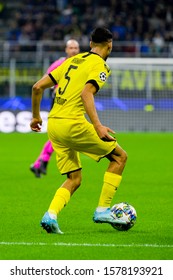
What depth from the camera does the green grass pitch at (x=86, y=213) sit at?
7742mm

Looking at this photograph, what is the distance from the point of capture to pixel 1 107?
86.8ft

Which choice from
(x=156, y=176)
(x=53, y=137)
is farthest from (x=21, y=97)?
(x=53, y=137)

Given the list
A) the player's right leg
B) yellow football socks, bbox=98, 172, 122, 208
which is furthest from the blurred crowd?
the player's right leg

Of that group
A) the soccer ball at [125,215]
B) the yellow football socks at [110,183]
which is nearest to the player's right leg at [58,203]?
the yellow football socks at [110,183]

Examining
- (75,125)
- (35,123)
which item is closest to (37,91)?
(35,123)

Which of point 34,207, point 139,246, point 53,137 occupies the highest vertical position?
point 53,137

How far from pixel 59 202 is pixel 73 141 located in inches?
25.9

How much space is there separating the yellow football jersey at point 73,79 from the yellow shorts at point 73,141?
0.10 m

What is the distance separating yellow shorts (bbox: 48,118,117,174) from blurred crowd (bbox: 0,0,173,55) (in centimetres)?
2203

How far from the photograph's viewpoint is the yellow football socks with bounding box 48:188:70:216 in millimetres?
8712

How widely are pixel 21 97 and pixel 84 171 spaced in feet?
35.4

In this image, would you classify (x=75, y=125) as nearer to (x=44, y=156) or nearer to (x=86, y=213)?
(x=86, y=213)

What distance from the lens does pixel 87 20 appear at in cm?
3341
